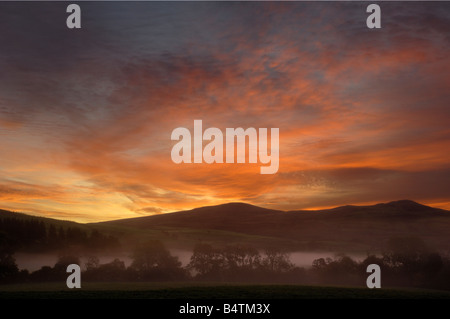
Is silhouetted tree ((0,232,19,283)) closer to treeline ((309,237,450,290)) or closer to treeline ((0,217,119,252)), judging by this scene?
treeline ((0,217,119,252))

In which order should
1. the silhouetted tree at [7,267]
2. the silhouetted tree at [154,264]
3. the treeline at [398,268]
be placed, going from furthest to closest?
1. the silhouetted tree at [154,264]
2. the treeline at [398,268]
3. the silhouetted tree at [7,267]

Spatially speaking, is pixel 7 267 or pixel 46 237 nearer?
pixel 7 267

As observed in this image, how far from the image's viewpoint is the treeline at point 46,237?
16562cm

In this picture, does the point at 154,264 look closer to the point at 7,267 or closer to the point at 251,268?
the point at 251,268

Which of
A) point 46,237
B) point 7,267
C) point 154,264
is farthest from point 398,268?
point 46,237

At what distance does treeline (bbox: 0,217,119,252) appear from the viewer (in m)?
166

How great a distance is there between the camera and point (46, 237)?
178 m

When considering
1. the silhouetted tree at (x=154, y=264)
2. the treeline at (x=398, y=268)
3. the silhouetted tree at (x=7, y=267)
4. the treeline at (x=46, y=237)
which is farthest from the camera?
the treeline at (x=46, y=237)

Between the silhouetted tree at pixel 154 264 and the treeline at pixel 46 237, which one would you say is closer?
the silhouetted tree at pixel 154 264

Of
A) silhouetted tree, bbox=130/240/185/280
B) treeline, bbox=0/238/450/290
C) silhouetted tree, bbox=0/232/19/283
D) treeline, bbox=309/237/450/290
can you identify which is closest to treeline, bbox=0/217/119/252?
treeline, bbox=0/238/450/290

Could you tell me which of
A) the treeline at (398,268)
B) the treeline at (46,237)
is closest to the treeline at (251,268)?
the treeline at (398,268)

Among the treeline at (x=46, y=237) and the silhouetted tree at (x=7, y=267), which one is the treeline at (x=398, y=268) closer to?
the silhouetted tree at (x=7, y=267)

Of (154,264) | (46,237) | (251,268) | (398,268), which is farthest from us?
(46,237)

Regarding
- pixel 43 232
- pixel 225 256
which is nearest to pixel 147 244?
pixel 225 256
